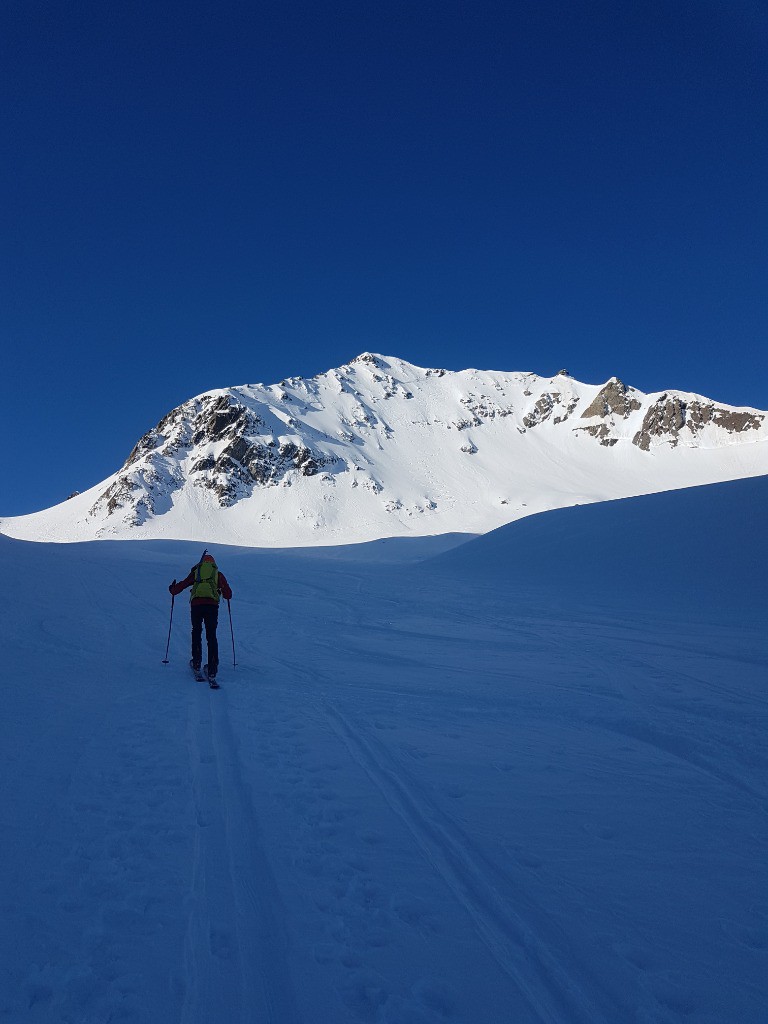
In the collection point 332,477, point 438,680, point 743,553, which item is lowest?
point 438,680

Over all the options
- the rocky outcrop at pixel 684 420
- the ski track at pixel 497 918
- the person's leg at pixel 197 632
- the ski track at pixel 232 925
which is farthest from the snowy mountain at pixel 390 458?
the ski track at pixel 232 925

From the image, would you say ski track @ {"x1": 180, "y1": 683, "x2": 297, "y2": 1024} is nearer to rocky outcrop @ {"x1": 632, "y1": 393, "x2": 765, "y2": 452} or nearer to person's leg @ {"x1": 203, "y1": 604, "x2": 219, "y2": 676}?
person's leg @ {"x1": 203, "y1": 604, "x2": 219, "y2": 676}

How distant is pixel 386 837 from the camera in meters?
3.51

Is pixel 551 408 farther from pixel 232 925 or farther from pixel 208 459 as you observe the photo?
pixel 232 925

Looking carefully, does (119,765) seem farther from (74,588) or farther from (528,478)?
(528,478)

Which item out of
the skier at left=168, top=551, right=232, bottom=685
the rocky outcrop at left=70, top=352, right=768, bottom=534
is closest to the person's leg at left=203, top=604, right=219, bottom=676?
the skier at left=168, top=551, right=232, bottom=685

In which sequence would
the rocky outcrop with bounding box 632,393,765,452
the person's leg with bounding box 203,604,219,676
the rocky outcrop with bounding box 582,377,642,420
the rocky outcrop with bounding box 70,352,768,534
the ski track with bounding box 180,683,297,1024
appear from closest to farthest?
the ski track with bounding box 180,683,297,1024 → the person's leg with bounding box 203,604,219,676 → the rocky outcrop with bounding box 70,352,768,534 → the rocky outcrop with bounding box 632,393,765,452 → the rocky outcrop with bounding box 582,377,642,420

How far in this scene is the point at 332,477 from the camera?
110 meters

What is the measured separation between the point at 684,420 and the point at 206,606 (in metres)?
161

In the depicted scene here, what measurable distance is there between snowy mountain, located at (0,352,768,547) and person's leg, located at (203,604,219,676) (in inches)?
2541

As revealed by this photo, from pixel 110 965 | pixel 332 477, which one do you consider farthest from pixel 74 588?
pixel 332 477

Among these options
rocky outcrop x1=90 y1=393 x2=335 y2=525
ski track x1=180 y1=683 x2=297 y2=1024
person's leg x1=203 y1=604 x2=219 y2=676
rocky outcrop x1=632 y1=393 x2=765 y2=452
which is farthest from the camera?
rocky outcrop x1=632 y1=393 x2=765 y2=452

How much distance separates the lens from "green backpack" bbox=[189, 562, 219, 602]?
8055 millimetres

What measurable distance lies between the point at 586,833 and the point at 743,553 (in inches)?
560
